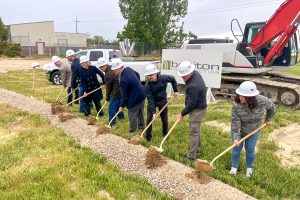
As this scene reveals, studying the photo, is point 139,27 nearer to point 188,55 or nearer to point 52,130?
point 188,55


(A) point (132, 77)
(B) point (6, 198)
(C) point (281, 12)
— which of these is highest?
(C) point (281, 12)

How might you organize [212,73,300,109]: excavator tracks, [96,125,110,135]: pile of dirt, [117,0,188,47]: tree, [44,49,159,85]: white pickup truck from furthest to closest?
[117,0,188,47]: tree < [44,49,159,85]: white pickup truck < [212,73,300,109]: excavator tracks < [96,125,110,135]: pile of dirt

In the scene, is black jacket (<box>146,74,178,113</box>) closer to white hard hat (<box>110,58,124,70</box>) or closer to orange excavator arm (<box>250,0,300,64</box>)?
white hard hat (<box>110,58,124,70</box>)

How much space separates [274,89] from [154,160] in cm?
691

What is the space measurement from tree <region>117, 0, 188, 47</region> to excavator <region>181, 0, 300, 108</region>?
992 inches

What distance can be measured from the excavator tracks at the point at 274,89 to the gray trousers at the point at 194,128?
18.9 feet

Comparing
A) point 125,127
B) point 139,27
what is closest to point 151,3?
point 139,27

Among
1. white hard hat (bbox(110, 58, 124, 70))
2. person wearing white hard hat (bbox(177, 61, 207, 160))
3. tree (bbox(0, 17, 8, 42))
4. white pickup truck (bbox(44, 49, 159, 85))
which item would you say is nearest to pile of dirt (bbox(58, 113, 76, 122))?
white hard hat (bbox(110, 58, 124, 70))

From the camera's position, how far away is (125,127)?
8.18 m

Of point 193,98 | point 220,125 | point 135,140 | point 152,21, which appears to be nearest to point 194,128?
point 193,98

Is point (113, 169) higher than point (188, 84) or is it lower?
lower

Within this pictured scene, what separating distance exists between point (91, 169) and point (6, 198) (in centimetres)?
133

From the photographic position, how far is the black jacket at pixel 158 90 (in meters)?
6.87

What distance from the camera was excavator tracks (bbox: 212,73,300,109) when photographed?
10.5m
